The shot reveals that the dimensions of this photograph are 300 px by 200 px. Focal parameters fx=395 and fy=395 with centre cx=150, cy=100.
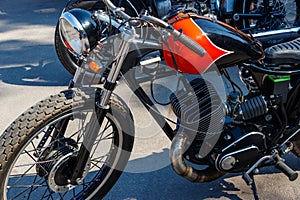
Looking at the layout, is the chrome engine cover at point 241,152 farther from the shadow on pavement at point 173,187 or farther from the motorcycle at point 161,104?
the shadow on pavement at point 173,187

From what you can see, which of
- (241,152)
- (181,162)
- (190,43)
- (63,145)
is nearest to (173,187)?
(181,162)

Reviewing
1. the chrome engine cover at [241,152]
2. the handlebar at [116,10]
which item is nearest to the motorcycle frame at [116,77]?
the handlebar at [116,10]

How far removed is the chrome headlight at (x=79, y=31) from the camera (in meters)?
1.71

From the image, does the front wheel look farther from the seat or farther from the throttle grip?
the seat

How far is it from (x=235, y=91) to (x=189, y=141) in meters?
0.34

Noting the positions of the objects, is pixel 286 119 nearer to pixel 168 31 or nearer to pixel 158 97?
pixel 168 31

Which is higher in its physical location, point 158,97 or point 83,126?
point 83,126

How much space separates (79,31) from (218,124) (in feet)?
2.64

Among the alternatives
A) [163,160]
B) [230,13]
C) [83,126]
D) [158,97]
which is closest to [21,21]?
[230,13]

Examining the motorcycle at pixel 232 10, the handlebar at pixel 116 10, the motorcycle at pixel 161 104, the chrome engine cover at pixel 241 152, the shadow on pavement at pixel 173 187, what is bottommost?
the shadow on pavement at pixel 173 187

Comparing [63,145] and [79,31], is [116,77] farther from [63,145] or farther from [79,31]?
[63,145]

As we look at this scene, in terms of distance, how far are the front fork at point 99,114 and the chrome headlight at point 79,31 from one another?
15cm

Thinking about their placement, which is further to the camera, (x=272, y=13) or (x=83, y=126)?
(x=272, y=13)

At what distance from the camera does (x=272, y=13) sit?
432 centimetres
